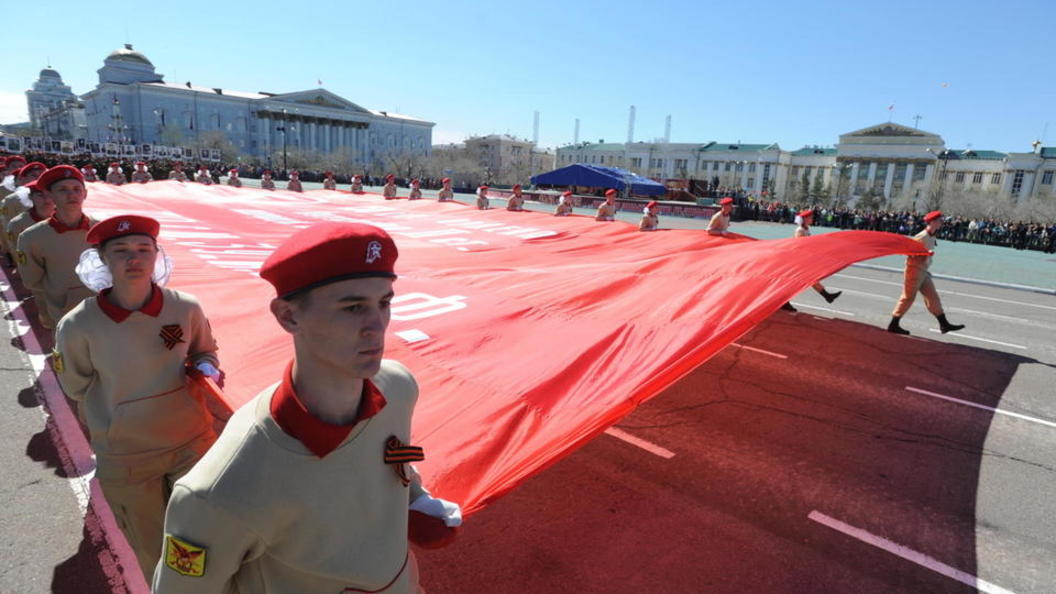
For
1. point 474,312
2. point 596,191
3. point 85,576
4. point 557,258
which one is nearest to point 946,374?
point 557,258

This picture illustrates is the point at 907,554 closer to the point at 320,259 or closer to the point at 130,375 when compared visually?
the point at 320,259

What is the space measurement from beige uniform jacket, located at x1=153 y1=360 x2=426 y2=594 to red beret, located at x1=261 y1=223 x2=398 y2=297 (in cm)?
34

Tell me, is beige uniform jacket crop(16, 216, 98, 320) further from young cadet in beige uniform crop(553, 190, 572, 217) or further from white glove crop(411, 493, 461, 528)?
young cadet in beige uniform crop(553, 190, 572, 217)

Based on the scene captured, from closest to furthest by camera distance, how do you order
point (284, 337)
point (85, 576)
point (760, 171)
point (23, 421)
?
point (85, 576) → point (284, 337) → point (23, 421) → point (760, 171)

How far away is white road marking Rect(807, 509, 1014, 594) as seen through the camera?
3697mm

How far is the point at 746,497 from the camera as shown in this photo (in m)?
4.57

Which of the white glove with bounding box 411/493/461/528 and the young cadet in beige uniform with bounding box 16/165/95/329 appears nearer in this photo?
the white glove with bounding box 411/493/461/528

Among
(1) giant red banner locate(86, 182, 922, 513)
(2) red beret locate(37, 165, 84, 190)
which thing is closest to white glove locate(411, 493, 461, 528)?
(1) giant red banner locate(86, 182, 922, 513)

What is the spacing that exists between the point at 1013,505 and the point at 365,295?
18.9 ft

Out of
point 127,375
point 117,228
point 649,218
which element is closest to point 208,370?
point 127,375

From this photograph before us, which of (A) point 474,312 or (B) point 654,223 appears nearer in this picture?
(A) point 474,312

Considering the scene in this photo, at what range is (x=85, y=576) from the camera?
11.4 feet

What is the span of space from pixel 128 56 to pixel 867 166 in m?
135

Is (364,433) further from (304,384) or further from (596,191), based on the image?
(596,191)
